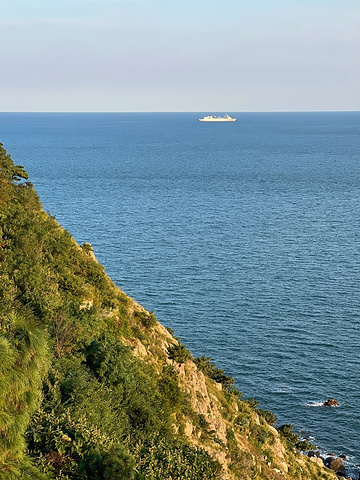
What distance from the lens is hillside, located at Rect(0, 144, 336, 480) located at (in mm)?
17625

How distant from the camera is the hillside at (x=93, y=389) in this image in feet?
57.8

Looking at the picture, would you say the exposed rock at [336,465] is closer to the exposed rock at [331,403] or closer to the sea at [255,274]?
the sea at [255,274]

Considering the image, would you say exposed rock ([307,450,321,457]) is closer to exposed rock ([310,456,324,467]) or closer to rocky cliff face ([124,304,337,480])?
exposed rock ([310,456,324,467])

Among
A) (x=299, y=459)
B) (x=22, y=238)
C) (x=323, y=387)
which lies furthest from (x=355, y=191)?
(x=22, y=238)

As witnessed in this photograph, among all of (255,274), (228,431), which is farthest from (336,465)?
(255,274)

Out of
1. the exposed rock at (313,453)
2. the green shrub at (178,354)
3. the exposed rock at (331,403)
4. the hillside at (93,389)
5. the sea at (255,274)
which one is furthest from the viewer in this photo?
the sea at (255,274)

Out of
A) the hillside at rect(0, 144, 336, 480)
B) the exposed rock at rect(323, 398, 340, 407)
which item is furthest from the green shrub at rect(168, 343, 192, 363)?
the exposed rock at rect(323, 398, 340, 407)

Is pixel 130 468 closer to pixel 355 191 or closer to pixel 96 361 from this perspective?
pixel 96 361

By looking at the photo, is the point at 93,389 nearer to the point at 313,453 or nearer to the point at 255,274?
the point at 313,453

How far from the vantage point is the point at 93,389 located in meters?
23.7

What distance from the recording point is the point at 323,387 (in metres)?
56.4

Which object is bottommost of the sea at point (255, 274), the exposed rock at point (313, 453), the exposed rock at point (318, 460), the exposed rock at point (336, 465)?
the exposed rock at point (336, 465)

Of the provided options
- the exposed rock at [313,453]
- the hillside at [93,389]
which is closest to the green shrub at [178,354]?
the hillside at [93,389]

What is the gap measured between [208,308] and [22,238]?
139 feet
